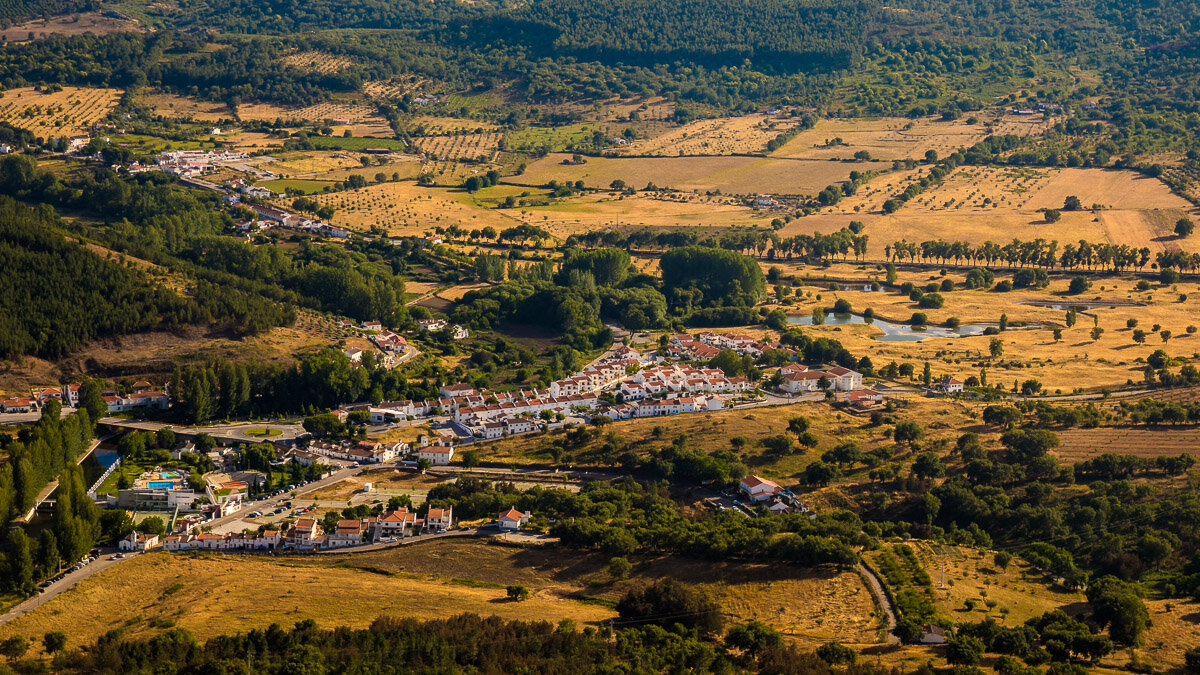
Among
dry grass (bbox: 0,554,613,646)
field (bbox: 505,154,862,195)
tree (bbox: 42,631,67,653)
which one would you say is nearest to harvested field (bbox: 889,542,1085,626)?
dry grass (bbox: 0,554,613,646)

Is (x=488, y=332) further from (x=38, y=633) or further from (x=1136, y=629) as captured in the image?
(x=1136, y=629)

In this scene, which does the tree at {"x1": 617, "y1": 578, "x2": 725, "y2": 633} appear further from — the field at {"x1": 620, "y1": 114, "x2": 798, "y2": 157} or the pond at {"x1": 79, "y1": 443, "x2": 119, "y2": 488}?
the field at {"x1": 620, "y1": 114, "x2": 798, "y2": 157}

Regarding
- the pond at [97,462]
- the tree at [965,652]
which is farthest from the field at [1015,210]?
the tree at [965,652]

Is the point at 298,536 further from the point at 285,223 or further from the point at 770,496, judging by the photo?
the point at 285,223

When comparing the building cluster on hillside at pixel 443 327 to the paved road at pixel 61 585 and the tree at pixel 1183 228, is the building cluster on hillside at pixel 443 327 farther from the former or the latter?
the tree at pixel 1183 228

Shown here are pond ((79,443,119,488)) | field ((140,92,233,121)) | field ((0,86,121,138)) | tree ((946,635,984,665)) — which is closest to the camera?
tree ((946,635,984,665))

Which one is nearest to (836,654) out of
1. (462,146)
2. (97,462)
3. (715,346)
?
(97,462)
